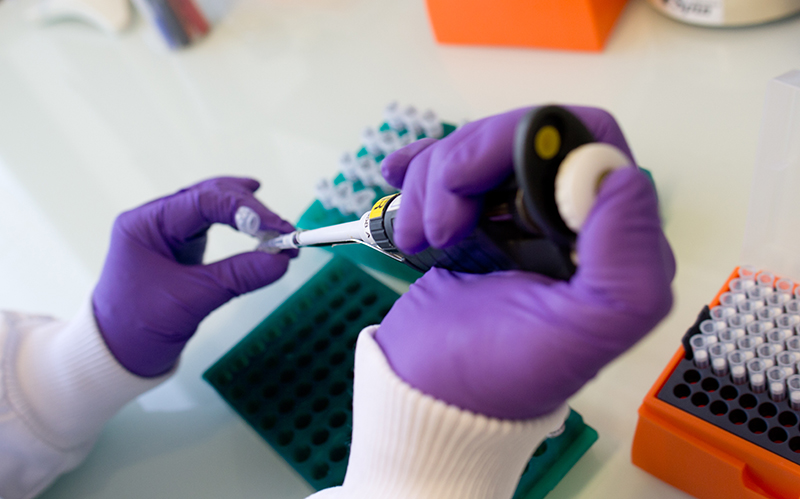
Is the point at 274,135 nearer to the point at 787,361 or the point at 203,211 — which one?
the point at 203,211

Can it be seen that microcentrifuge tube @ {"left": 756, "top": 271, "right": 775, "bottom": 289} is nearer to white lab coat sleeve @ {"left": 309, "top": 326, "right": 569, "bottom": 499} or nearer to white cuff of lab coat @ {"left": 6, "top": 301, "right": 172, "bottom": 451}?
white lab coat sleeve @ {"left": 309, "top": 326, "right": 569, "bottom": 499}

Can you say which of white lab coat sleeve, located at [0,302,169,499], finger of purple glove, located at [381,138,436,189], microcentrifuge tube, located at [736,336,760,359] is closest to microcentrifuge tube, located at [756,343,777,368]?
microcentrifuge tube, located at [736,336,760,359]

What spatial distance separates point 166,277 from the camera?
2.64 ft

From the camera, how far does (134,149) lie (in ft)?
4.24

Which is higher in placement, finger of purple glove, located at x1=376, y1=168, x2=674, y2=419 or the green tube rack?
finger of purple glove, located at x1=376, y1=168, x2=674, y2=419

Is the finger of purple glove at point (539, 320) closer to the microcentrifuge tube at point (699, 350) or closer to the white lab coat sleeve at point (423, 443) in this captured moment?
the white lab coat sleeve at point (423, 443)

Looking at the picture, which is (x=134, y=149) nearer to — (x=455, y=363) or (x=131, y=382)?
(x=131, y=382)

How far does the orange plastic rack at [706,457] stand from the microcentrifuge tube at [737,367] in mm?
45

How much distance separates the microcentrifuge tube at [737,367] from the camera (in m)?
0.57

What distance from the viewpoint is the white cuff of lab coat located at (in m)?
0.78

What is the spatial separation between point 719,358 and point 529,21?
73cm

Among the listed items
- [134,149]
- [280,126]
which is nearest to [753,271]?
[280,126]

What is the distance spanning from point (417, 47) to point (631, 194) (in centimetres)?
101

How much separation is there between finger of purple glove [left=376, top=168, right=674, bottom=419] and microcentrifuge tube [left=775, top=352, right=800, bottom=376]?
181mm
